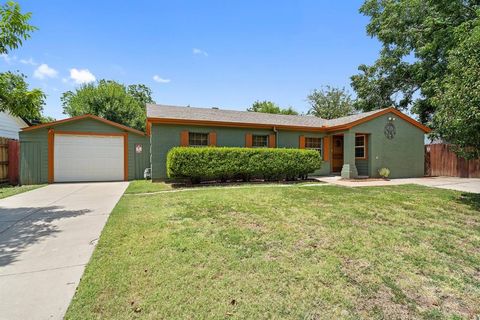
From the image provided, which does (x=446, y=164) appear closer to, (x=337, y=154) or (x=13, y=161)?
(x=337, y=154)

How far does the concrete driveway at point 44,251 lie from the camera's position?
227 centimetres

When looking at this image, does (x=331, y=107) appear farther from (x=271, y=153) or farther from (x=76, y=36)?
(x=76, y=36)

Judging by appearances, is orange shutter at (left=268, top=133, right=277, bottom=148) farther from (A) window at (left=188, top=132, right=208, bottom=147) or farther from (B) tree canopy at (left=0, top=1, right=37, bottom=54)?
(B) tree canopy at (left=0, top=1, right=37, bottom=54)

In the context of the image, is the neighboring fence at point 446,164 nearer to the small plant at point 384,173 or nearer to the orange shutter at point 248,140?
the small plant at point 384,173

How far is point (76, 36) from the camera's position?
1004cm

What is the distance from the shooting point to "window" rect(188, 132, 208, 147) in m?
11.6

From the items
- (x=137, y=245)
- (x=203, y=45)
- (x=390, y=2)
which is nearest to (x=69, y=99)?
(x=203, y=45)

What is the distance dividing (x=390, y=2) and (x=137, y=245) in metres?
22.3

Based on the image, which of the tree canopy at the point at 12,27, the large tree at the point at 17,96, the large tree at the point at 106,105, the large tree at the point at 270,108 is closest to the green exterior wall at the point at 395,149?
the large tree at the point at 17,96

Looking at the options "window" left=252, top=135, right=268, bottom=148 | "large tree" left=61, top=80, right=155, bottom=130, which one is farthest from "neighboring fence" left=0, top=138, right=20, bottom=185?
"large tree" left=61, top=80, right=155, bottom=130

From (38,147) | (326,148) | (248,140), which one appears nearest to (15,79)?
(38,147)

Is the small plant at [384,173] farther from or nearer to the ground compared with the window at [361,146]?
nearer to the ground

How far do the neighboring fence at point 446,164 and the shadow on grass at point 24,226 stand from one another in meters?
17.5

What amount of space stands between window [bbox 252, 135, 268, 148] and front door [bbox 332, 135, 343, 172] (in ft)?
14.9
